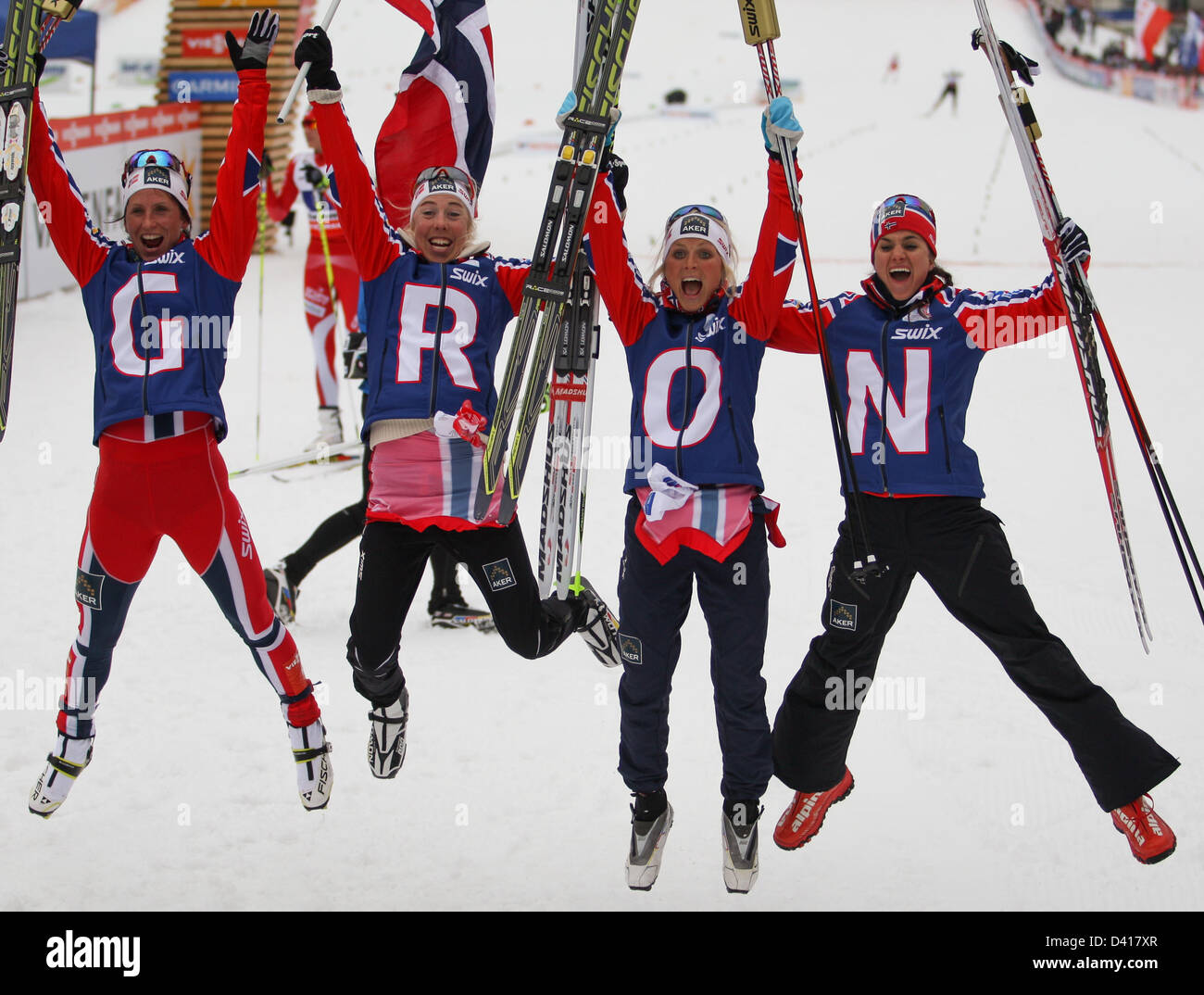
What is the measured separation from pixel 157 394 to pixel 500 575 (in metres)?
1.17

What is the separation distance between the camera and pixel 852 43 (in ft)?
141

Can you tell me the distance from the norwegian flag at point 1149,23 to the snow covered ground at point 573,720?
23.4 metres

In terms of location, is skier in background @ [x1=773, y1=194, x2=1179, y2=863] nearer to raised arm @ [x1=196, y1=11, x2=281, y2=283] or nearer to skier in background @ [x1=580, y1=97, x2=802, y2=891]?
skier in background @ [x1=580, y1=97, x2=802, y2=891]

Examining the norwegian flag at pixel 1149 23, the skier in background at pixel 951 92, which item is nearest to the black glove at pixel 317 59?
the skier in background at pixel 951 92

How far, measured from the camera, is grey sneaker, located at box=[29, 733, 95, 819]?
401cm

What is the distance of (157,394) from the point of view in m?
3.82

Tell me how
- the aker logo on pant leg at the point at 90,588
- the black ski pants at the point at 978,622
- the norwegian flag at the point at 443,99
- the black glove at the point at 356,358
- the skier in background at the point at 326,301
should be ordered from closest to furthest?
the black ski pants at the point at 978,622 → the aker logo on pant leg at the point at 90,588 → the norwegian flag at the point at 443,99 → the black glove at the point at 356,358 → the skier in background at the point at 326,301

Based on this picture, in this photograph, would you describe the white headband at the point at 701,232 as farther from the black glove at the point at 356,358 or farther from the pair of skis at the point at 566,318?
the black glove at the point at 356,358

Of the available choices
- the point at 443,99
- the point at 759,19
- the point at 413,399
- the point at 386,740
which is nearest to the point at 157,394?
the point at 413,399

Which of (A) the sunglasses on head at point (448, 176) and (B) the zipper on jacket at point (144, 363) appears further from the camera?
(A) the sunglasses on head at point (448, 176)

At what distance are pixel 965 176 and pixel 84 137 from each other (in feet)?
47.3

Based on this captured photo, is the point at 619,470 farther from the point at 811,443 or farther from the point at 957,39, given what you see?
the point at 957,39

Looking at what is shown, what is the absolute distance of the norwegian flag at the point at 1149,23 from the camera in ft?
102

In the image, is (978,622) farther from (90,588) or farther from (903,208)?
(90,588)
